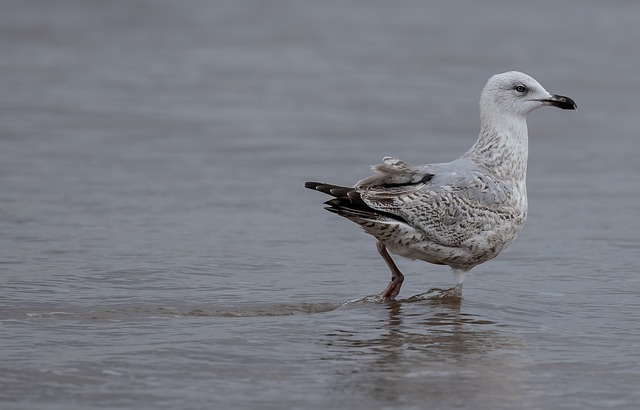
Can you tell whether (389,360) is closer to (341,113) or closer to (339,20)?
(341,113)

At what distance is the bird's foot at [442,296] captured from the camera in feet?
25.2

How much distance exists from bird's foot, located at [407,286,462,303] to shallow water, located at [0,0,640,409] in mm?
143

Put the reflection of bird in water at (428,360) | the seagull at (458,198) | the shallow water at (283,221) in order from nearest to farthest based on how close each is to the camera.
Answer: the reflection of bird in water at (428,360), the shallow water at (283,221), the seagull at (458,198)

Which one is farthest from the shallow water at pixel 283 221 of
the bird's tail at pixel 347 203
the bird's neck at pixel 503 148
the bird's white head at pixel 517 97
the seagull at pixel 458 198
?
the bird's white head at pixel 517 97

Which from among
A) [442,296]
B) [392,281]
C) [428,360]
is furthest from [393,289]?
[428,360]

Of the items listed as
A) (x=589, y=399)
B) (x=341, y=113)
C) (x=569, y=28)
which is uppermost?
(x=569, y=28)

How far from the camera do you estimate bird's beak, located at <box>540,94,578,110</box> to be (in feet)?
26.5

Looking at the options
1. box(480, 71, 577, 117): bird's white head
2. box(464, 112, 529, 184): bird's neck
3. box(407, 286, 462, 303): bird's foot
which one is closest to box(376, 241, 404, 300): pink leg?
box(407, 286, 462, 303): bird's foot

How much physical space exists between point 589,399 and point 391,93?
400 inches

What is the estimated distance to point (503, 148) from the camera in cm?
805

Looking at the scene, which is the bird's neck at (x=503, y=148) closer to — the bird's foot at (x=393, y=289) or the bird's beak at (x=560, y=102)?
the bird's beak at (x=560, y=102)

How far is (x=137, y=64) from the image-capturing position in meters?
17.4

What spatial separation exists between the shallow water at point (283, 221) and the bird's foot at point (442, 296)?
14 centimetres

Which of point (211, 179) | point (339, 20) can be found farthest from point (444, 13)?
point (211, 179)
